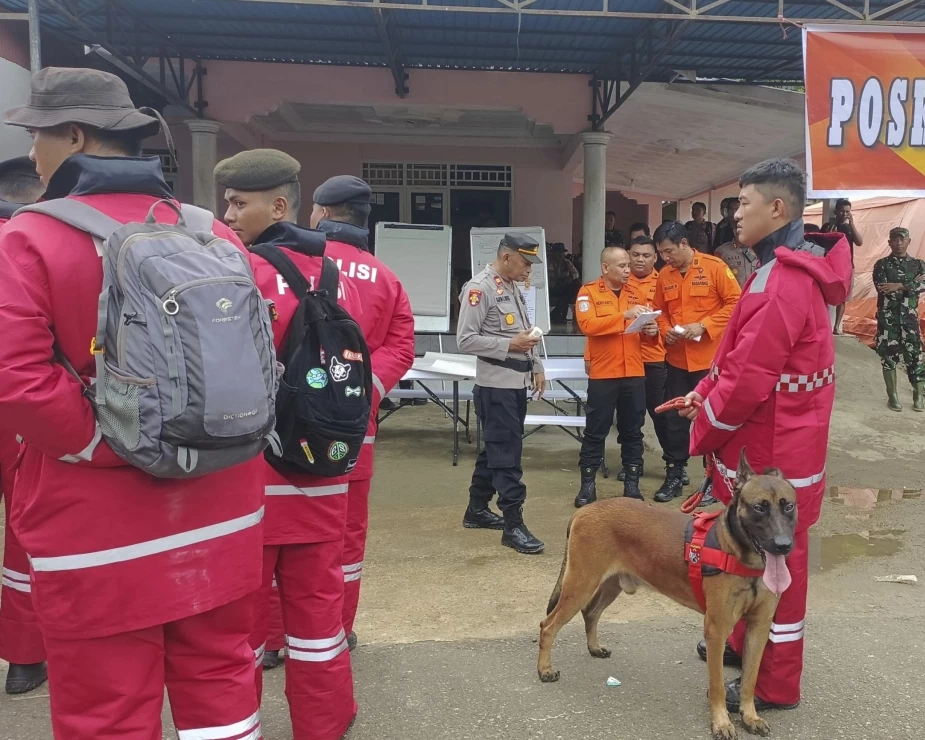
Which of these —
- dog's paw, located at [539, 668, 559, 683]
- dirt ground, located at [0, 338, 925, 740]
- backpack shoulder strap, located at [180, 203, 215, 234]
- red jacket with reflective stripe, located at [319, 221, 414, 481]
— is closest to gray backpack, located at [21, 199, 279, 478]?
backpack shoulder strap, located at [180, 203, 215, 234]

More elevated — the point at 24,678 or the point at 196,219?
the point at 196,219

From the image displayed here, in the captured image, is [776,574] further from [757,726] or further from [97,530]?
[97,530]

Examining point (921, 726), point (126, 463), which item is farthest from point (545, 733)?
point (126, 463)

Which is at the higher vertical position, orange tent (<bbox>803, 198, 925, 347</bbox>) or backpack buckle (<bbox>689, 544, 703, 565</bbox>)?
orange tent (<bbox>803, 198, 925, 347</bbox>)

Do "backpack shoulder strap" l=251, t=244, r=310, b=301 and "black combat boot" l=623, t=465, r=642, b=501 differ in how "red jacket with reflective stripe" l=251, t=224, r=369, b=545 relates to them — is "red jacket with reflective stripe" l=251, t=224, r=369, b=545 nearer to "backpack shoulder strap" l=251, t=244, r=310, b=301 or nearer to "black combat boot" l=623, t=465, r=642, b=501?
"backpack shoulder strap" l=251, t=244, r=310, b=301

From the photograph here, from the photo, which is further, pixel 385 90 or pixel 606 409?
pixel 385 90

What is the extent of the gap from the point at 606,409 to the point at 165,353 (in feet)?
14.3

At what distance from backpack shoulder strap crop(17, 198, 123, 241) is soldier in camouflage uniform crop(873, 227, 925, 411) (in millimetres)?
9720

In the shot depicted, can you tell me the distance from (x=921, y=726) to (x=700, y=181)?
16.7 m

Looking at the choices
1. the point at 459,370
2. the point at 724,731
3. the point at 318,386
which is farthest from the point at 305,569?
the point at 459,370

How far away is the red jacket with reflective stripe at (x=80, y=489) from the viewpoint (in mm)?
1505

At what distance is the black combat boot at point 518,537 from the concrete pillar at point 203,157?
284 inches

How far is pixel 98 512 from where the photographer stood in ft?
5.29

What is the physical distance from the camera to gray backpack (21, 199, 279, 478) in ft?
5.03
